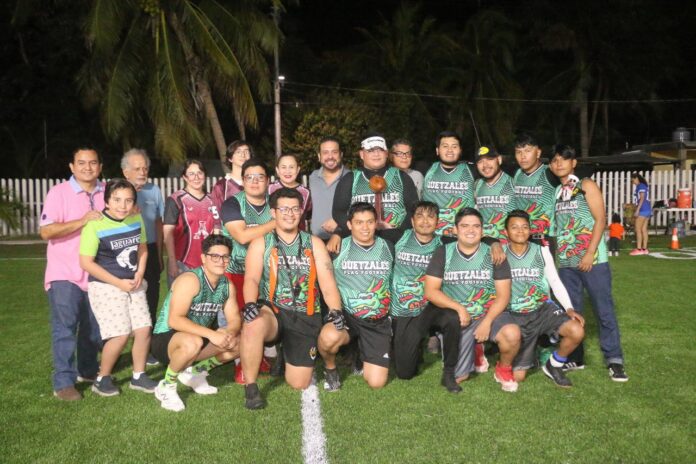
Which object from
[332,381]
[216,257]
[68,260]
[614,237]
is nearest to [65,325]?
[68,260]

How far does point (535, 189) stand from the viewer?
581 centimetres

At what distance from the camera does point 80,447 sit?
406 centimetres

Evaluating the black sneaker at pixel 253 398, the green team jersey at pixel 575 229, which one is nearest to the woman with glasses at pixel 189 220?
the black sneaker at pixel 253 398

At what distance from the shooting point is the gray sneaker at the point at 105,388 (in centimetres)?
505

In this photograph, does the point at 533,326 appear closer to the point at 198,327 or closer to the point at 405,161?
the point at 405,161

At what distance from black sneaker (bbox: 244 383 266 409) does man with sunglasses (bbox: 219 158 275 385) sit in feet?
1.96

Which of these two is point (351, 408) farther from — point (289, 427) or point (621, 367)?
point (621, 367)

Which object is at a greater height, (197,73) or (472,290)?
(197,73)

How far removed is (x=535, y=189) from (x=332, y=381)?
2.43 m

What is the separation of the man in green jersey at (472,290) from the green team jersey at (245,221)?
1.45 m

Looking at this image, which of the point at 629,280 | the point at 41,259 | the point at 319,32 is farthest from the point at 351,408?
the point at 319,32

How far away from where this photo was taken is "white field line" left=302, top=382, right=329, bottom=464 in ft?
12.8

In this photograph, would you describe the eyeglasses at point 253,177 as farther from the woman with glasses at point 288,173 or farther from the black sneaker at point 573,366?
the black sneaker at point 573,366

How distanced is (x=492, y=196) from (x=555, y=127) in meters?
35.9
